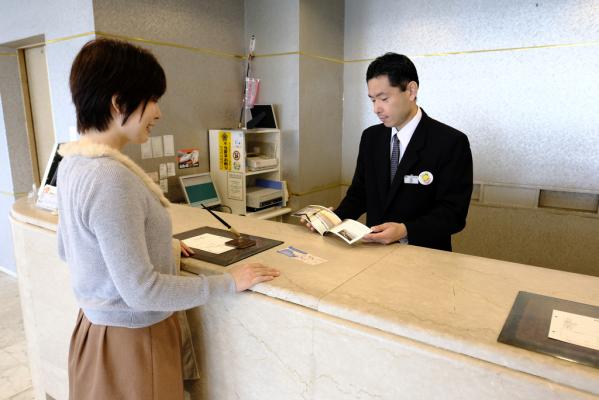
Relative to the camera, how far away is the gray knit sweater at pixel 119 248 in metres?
0.90

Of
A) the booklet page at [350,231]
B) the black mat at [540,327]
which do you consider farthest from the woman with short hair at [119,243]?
the black mat at [540,327]

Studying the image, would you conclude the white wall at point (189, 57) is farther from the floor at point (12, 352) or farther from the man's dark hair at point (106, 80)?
the man's dark hair at point (106, 80)

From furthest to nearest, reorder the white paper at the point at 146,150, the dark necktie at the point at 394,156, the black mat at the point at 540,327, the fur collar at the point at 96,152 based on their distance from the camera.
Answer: the white paper at the point at 146,150 < the dark necktie at the point at 394,156 < the fur collar at the point at 96,152 < the black mat at the point at 540,327

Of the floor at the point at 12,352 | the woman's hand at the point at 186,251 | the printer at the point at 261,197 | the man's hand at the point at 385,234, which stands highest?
the man's hand at the point at 385,234

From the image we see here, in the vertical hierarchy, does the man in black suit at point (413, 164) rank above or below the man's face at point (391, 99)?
below

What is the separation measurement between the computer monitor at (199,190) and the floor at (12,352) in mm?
1506

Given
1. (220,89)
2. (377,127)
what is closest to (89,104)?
(377,127)

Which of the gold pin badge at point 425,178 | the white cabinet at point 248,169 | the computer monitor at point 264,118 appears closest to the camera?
the gold pin badge at point 425,178

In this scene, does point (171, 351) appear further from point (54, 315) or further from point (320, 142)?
point (320, 142)

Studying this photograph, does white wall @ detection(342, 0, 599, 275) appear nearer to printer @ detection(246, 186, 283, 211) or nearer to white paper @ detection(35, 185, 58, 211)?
printer @ detection(246, 186, 283, 211)

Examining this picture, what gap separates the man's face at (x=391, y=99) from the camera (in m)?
1.77

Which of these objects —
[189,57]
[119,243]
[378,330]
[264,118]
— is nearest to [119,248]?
[119,243]

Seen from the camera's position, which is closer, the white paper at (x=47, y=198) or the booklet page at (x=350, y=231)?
the booklet page at (x=350, y=231)

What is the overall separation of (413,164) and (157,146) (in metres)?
2.04
